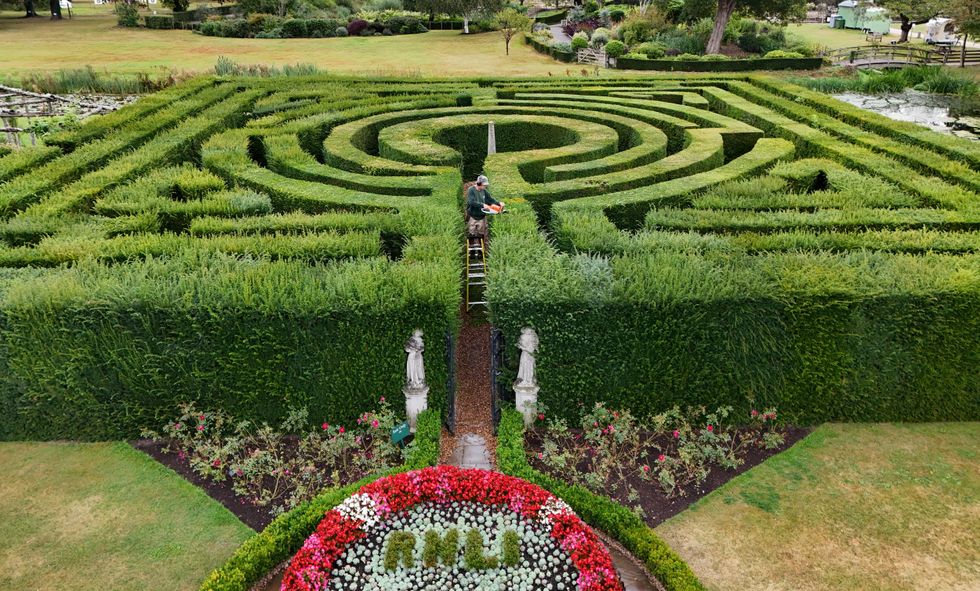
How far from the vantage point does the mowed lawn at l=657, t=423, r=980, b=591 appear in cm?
905

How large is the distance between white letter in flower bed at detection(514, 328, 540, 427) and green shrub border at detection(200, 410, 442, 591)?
6.28 ft

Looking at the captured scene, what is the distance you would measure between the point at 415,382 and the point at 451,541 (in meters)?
3.34

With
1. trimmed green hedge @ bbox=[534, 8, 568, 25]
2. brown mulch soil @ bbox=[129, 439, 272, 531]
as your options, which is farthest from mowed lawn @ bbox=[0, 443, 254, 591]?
trimmed green hedge @ bbox=[534, 8, 568, 25]

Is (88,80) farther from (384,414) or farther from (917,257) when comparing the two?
(917,257)

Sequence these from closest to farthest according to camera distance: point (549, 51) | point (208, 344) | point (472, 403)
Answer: point (208, 344) → point (472, 403) → point (549, 51)

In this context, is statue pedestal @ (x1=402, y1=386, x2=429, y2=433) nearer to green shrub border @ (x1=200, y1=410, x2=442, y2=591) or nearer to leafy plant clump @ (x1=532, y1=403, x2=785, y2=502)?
green shrub border @ (x1=200, y1=410, x2=442, y2=591)

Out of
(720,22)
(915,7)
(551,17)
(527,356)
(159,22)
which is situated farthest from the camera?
(551,17)

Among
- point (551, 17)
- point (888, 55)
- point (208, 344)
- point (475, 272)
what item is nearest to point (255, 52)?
point (551, 17)

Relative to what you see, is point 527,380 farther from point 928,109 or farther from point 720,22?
point 720,22

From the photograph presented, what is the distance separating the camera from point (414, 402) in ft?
37.8

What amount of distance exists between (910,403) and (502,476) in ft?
25.4

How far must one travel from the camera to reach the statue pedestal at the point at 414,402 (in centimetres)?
1143

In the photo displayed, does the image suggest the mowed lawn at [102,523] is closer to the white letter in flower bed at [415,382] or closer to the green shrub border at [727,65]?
the white letter in flower bed at [415,382]

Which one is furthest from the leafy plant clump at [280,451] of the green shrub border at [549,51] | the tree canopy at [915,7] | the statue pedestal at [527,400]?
the tree canopy at [915,7]
